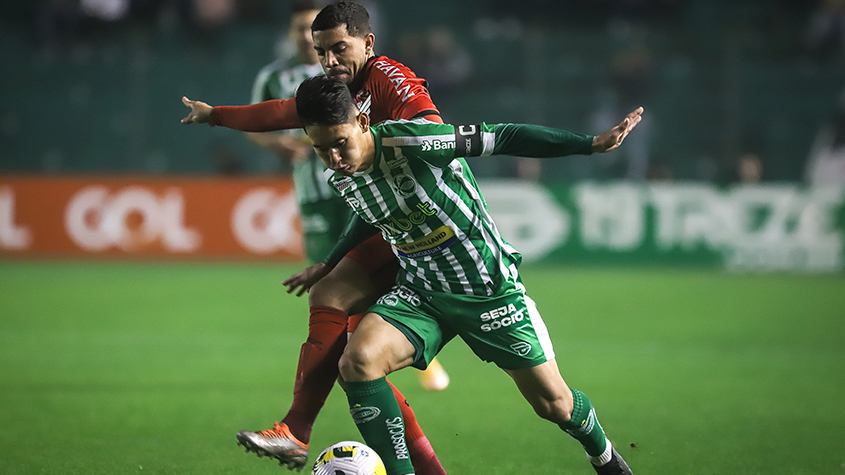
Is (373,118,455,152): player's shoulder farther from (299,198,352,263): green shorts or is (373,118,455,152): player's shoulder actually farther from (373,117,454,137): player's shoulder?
(299,198,352,263): green shorts

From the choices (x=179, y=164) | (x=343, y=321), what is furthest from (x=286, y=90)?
(x=179, y=164)

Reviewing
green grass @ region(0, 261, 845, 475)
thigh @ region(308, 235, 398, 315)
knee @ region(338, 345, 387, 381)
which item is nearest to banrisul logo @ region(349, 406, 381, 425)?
knee @ region(338, 345, 387, 381)

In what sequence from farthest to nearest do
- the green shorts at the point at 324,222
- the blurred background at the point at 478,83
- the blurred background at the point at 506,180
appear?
the blurred background at the point at 478,83
the blurred background at the point at 506,180
the green shorts at the point at 324,222

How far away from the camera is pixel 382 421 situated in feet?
12.1

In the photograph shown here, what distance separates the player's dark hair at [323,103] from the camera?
3459 mm

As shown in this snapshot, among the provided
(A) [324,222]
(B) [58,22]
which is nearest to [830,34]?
(A) [324,222]

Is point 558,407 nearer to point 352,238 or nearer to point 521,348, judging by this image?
point 521,348

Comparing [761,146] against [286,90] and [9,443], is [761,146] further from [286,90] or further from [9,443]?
[9,443]

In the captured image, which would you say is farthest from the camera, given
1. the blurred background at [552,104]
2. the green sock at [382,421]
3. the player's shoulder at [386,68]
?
the blurred background at [552,104]

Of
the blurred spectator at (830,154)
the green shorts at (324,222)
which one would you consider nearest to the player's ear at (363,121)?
the green shorts at (324,222)

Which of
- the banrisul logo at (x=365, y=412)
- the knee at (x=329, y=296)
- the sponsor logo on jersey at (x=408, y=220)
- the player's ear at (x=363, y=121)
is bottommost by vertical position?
the banrisul logo at (x=365, y=412)

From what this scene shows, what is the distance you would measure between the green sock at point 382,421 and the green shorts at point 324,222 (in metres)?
2.19

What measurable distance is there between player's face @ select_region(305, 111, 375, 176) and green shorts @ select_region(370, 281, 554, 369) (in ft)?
2.13

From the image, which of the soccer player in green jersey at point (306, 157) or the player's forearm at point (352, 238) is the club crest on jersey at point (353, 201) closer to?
the player's forearm at point (352, 238)
